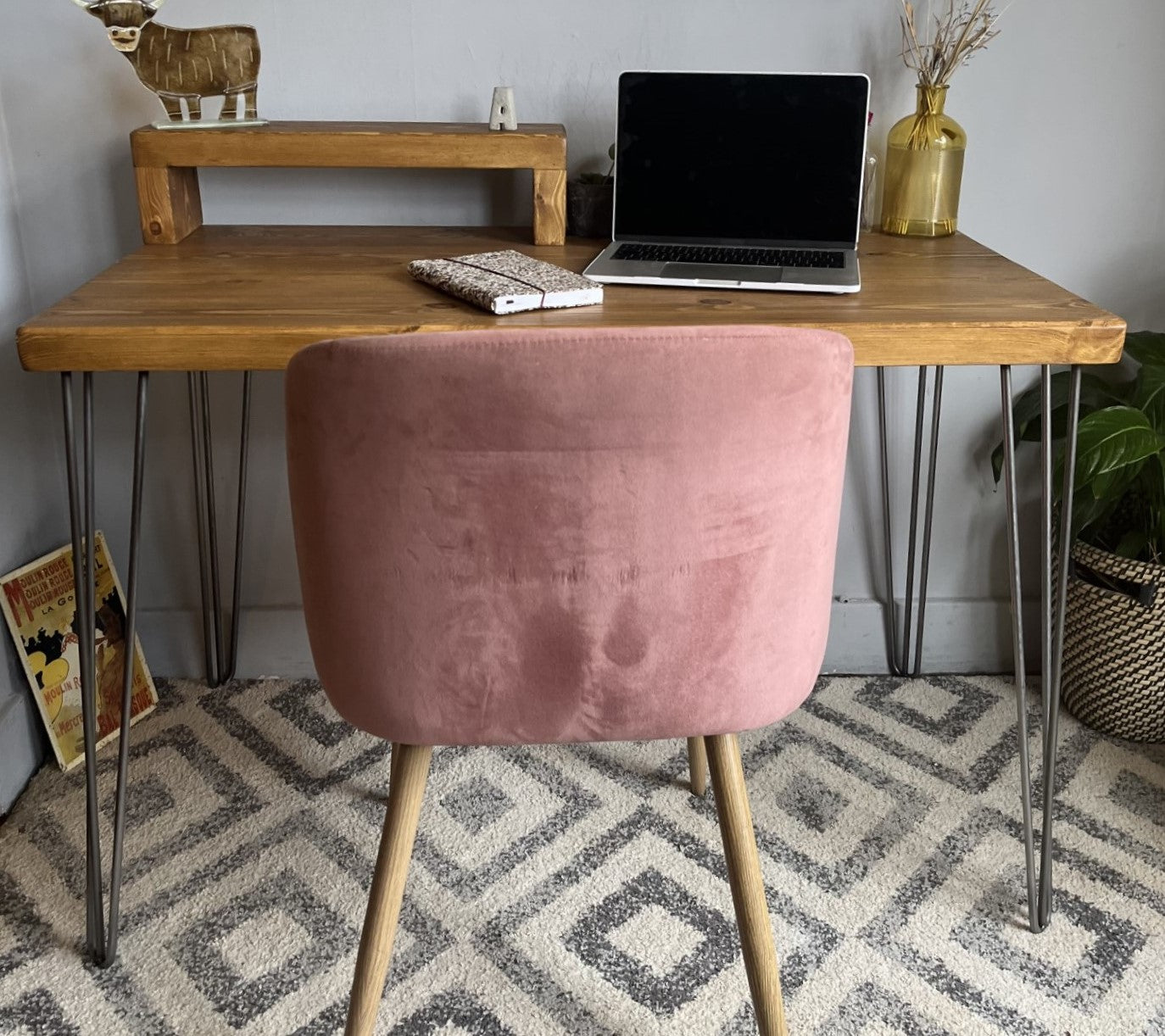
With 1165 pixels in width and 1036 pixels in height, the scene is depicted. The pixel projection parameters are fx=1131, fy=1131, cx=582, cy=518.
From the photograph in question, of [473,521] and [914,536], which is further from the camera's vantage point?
[914,536]

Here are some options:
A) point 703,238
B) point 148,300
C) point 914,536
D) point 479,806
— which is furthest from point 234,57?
point 914,536

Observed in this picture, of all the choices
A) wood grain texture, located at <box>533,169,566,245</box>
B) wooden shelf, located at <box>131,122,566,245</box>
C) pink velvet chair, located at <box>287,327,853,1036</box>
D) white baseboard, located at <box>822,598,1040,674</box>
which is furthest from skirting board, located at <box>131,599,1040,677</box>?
pink velvet chair, located at <box>287,327,853,1036</box>

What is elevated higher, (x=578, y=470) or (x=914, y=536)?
(x=578, y=470)

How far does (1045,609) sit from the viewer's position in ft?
4.14

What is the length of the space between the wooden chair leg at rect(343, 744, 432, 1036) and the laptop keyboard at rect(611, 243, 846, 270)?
674 mm

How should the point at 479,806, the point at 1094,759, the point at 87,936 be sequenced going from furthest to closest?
1. the point at 1094,759
2. the point at 479,806
3. the point at 87,936

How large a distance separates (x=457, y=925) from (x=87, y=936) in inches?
16.6

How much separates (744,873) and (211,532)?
1.06 m

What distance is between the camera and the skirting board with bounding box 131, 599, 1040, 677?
185 cm

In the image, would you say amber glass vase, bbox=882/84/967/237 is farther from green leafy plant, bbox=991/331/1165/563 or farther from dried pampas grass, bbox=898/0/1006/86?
green leafy plant, bbox=991/331/1165/563

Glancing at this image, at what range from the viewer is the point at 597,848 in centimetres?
147

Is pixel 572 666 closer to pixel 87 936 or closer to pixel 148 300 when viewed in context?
pixel 148 300

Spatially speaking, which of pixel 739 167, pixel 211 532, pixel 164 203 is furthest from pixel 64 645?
pixel 739 167

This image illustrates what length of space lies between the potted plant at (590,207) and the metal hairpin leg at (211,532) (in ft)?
1.80
